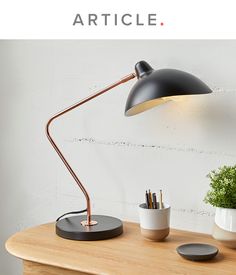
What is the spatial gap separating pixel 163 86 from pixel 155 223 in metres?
0.42

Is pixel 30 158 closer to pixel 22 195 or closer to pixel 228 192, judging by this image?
pixel 22 195

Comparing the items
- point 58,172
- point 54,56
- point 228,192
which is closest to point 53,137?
point 58,172

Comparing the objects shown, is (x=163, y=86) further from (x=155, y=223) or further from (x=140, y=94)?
(x=155, y=223)

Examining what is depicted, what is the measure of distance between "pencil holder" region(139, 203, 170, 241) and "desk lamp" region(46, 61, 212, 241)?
11cm

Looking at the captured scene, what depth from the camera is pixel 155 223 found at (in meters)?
1.90

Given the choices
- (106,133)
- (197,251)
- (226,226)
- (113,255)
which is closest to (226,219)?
(226,226)

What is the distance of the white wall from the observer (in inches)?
78.7

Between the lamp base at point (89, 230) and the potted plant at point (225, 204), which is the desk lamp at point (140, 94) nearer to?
the lamp base at point (89, 230)

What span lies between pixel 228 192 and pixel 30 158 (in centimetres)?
91

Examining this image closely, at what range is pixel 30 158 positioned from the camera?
95.3 inches
